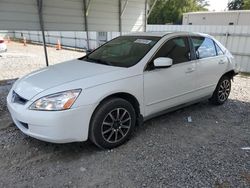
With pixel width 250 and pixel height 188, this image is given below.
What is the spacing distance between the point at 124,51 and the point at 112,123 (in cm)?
133

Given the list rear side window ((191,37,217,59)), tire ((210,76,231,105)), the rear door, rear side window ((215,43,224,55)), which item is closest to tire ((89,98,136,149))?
the rear door

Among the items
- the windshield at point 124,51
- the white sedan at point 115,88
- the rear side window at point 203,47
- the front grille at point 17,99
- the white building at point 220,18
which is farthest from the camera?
the white building at point 220,18

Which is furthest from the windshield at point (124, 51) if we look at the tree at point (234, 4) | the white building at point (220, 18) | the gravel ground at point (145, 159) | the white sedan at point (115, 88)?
the tree at point (234, 4)

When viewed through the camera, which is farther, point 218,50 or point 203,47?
point 218,50

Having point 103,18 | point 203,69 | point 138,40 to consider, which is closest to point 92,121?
point 138,40

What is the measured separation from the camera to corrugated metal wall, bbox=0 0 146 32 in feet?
18.9

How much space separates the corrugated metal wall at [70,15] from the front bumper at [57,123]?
374cm

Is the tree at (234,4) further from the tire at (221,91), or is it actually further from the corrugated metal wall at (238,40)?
the tire at (221,91)

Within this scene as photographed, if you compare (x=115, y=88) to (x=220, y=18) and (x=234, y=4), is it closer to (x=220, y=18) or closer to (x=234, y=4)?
(x=220, y=18)

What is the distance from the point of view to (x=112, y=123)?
125 inches

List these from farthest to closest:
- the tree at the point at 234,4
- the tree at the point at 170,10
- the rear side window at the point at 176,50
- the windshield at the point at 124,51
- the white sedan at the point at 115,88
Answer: the tree at the point at 234,4 < the tree at the point at 170,10 < the rear side window at the point at 176,50 < the windshield at the point at 124,51 < the white sedan at the point at 115,88

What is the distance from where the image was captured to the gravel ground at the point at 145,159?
268 cm

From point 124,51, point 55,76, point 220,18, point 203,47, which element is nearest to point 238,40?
point 203,47

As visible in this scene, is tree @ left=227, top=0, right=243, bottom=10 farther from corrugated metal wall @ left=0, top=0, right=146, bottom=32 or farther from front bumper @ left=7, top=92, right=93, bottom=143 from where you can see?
front bumper @ left=7, top=92, right=93, bottom=143
